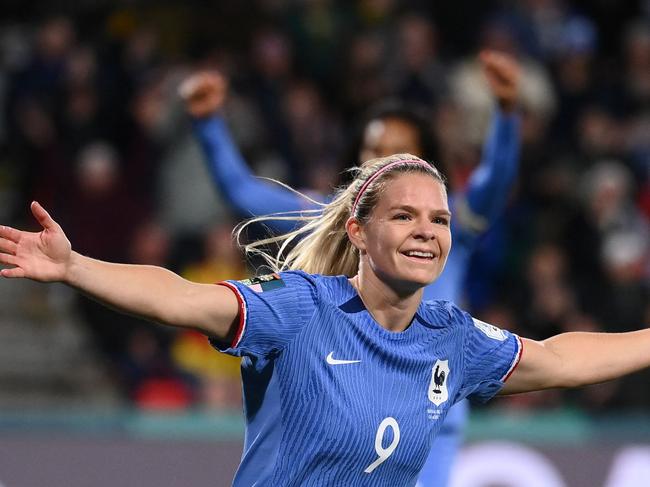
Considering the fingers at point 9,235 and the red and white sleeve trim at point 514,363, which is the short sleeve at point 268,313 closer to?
the fingers at point 9,235

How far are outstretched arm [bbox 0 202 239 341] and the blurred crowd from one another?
5572 millimetres

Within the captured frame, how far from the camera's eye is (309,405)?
3.61 metres

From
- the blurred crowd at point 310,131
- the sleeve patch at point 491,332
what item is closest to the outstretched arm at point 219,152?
the sleeve patch at point 491,332

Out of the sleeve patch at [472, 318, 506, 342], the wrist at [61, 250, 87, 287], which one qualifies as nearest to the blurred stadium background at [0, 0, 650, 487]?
the sleeve patch at [472, 318, 506, 342]

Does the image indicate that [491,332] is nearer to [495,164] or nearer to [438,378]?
[438,378]

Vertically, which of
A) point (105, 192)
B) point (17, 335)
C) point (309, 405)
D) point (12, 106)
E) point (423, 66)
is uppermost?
point (423, 66)

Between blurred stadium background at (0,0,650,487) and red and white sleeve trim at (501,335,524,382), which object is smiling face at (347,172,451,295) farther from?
blurred stadium background at (0,0,650,487)

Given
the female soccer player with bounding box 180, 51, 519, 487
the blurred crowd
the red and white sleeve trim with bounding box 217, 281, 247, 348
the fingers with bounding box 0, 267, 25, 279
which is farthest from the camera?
the blurred crowd

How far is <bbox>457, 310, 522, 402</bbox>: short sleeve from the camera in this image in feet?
13.1

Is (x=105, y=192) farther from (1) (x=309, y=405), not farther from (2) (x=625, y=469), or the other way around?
(1) (x=309, y=405)

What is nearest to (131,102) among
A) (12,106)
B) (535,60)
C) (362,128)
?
(12,106)

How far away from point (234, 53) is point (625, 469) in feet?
17.0

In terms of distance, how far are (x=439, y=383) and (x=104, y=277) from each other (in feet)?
3.43

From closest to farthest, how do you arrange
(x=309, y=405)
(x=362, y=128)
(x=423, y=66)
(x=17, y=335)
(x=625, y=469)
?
1. (x=309, y=405)
2. (x=362, y=128)
3. (x=625, y=469)
4. (x=17, y=335)
5. (x=423, y=66)
